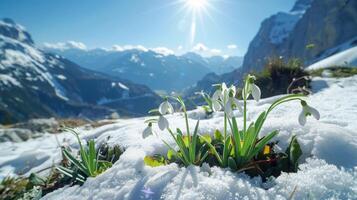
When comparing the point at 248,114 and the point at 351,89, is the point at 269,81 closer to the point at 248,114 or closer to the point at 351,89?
the point at 351,89

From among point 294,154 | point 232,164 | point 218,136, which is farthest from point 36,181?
point 294,154

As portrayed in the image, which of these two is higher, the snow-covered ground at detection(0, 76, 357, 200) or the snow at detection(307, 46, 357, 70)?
the snow at detection(307, 46, 357, 70)

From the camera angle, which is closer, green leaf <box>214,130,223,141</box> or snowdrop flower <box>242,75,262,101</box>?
snowdrop flower <box>242,75,262,101</box>

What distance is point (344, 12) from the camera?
91.0 meters

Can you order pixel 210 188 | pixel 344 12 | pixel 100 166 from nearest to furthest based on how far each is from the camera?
pixel 210 188 → pixel 100 166 → pixel 344 12

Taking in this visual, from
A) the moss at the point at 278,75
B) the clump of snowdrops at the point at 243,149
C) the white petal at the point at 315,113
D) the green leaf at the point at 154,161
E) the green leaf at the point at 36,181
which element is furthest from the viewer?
the moss at the point at 278,75

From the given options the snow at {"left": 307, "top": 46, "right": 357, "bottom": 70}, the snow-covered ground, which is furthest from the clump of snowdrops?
the snow at {"left": 307, "top": 46, "right": 357, "bottom": 70}

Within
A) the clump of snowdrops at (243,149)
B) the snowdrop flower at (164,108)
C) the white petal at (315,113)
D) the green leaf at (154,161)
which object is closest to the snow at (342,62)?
the clump of snowdrops at (243,149)

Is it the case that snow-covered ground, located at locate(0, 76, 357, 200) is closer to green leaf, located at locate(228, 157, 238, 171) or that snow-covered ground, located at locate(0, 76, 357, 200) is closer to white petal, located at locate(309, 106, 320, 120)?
green leaf, located at locate(228, 157, 238, 171)

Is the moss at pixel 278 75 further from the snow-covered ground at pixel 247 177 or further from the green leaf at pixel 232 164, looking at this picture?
the green leaf at pixel 232 164

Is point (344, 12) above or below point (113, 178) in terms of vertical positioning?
above

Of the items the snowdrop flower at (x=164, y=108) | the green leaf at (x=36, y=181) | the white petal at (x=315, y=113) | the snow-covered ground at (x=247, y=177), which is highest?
the snowdrop flower at (x=164, y=108)

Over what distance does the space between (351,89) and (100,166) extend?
5340 mm

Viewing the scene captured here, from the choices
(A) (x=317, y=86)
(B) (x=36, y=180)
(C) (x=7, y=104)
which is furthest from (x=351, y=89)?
(C) (x=7, y=104)
